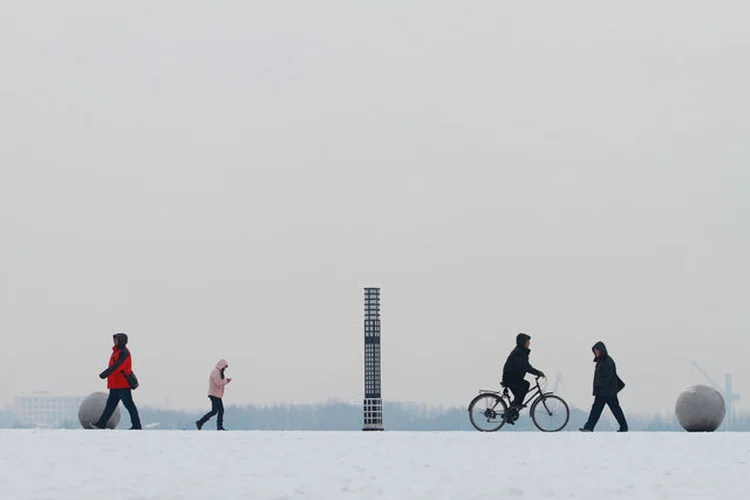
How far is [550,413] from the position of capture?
78.4 ft

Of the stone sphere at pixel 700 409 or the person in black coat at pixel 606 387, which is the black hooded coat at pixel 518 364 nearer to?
the person in black coat at pixel 606 387

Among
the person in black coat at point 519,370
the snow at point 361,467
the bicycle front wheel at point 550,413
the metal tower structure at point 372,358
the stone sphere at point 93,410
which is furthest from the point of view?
the metal tower structure at point 372,358

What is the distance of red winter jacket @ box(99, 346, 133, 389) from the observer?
23344 millimetres

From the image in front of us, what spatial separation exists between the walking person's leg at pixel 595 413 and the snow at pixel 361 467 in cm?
361

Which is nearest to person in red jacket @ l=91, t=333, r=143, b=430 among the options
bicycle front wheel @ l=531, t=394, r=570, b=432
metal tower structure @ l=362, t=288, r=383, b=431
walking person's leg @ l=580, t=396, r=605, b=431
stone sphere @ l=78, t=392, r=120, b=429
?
stone sphere @ l=78, t=392, r=120, b=429

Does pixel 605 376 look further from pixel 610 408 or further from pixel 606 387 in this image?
pixel 610 408

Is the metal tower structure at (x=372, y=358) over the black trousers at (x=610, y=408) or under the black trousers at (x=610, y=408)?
over

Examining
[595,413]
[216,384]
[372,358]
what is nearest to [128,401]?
[216,384]

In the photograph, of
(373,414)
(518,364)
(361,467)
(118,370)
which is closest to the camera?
(361,467)

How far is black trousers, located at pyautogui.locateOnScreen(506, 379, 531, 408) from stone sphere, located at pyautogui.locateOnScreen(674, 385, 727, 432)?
16.7 ft

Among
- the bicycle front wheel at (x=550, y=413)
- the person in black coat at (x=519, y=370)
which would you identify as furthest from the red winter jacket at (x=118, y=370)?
→ the bicycle front wheel at (x=550, y=413)

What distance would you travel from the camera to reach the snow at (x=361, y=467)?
13.2 meters

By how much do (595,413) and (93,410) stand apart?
36.8 ft

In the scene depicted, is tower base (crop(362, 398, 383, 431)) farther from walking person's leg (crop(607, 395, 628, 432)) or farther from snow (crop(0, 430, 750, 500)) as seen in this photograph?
snow (crop(0, 430, 750, 500))
